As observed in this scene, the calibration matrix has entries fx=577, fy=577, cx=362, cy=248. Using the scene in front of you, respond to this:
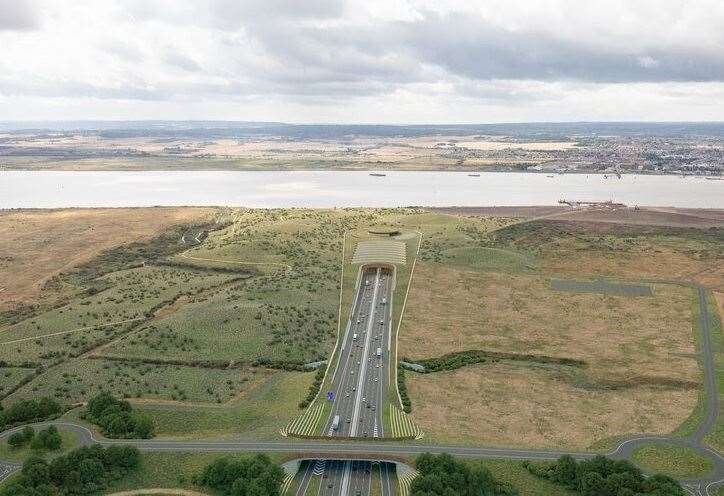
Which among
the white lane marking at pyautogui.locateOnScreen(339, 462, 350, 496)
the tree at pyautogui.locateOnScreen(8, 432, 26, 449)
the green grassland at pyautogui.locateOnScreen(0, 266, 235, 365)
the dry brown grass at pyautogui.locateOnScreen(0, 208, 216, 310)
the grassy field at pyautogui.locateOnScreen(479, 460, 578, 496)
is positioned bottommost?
the white lane marking at pyautogui.locateOnScreen(339, 462, 350, 496)

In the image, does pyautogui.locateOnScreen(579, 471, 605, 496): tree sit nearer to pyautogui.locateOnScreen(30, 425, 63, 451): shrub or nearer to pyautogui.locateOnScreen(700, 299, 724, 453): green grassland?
pyautogui.locateOnScreen(700, 299, 724, 453): green grassland

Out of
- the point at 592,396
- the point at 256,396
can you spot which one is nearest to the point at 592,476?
the point at 592,396

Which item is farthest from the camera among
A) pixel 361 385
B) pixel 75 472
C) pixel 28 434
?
pixel 361 385

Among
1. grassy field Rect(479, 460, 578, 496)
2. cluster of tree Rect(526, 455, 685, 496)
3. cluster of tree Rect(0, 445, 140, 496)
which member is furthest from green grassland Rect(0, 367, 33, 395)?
cluster of tree Rect(526, 455, 685, 496)

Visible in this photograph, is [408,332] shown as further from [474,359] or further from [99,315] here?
[99,315]

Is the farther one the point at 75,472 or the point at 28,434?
the point at 28,434

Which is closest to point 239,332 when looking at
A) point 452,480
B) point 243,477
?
point 243,477

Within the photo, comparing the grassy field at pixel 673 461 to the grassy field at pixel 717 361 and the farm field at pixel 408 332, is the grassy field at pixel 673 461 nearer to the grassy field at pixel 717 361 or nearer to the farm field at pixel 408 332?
the grassy field at pixel 717 361
